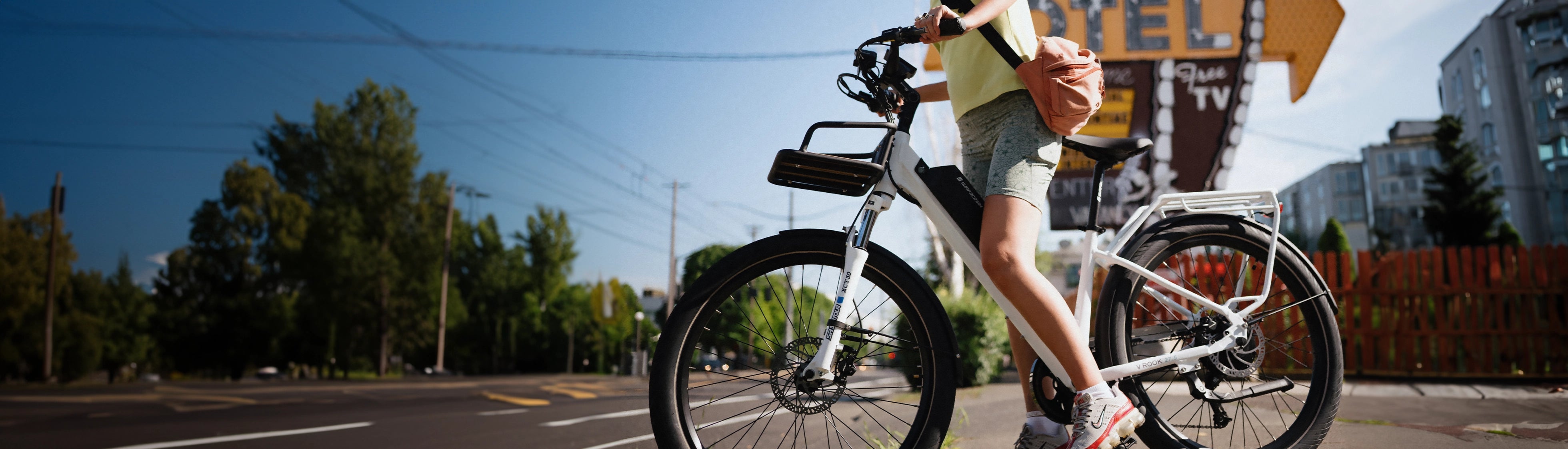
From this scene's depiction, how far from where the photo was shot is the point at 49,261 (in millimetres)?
21891

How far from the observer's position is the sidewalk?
2.36 metres

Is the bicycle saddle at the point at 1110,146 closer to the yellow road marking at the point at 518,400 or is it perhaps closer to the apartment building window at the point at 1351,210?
the yellow road marking at the point at 518,400

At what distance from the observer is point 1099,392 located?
161 cm

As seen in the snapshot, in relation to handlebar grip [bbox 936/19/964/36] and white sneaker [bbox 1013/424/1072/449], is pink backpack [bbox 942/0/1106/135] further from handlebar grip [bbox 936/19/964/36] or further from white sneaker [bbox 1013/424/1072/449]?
white sneaker [bbox 1013/424/1072/449]

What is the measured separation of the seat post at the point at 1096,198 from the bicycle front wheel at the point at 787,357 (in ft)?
1.65

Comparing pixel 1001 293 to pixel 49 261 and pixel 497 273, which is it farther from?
pixel 497 273

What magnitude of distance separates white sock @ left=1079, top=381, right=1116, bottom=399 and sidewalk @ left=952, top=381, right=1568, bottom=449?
2.55 ft

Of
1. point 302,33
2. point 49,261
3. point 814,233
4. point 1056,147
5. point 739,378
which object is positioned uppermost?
point 302,33

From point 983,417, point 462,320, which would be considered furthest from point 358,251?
point 983,417

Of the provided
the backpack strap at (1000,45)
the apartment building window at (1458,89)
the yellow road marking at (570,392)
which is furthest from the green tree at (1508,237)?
the backpack strap at (1000,45)

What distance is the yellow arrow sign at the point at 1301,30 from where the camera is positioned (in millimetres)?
7324

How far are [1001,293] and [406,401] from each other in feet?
26.5

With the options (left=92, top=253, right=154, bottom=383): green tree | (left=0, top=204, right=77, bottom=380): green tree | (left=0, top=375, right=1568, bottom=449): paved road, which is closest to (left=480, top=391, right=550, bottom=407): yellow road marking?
(left=0, top=375, right=1568, bottom=449): paved road

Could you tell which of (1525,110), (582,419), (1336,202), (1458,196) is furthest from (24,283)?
(1336,202)
